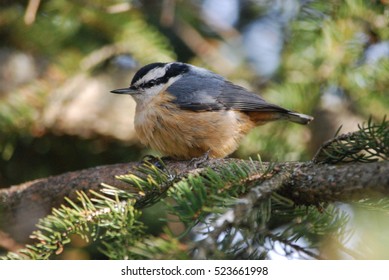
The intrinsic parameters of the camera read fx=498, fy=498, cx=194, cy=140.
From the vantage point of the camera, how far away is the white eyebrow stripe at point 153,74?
3082 millimetres

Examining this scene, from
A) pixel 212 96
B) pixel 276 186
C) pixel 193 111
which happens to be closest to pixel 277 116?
pixel 212 96

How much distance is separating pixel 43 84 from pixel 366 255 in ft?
6.63

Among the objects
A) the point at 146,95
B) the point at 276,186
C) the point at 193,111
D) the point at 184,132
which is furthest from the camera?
the point at 146,95

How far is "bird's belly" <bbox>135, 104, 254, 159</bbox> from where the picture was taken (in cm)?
291

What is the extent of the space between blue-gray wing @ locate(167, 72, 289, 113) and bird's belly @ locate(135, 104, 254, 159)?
7 cm

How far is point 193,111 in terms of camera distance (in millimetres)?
3025

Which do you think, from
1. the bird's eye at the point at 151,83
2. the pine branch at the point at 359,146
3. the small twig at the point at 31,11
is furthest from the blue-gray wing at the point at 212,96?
the pine branch at the point at 359,146

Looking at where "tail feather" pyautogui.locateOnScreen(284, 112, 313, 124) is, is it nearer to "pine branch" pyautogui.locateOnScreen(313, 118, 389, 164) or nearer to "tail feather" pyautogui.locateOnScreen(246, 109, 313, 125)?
"tail feather" pyautogui.locateOnScreen(246, 109, 313, 125)

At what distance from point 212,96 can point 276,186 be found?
1631 mm

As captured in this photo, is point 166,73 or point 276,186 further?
point 166,73

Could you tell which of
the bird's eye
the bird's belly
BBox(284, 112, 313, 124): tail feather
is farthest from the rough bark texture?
BBox(284, 112, 313, 124): tail feather

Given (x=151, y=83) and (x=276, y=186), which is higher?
(x=276, y=186)

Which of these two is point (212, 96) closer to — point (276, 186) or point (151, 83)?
point (151, 83)
